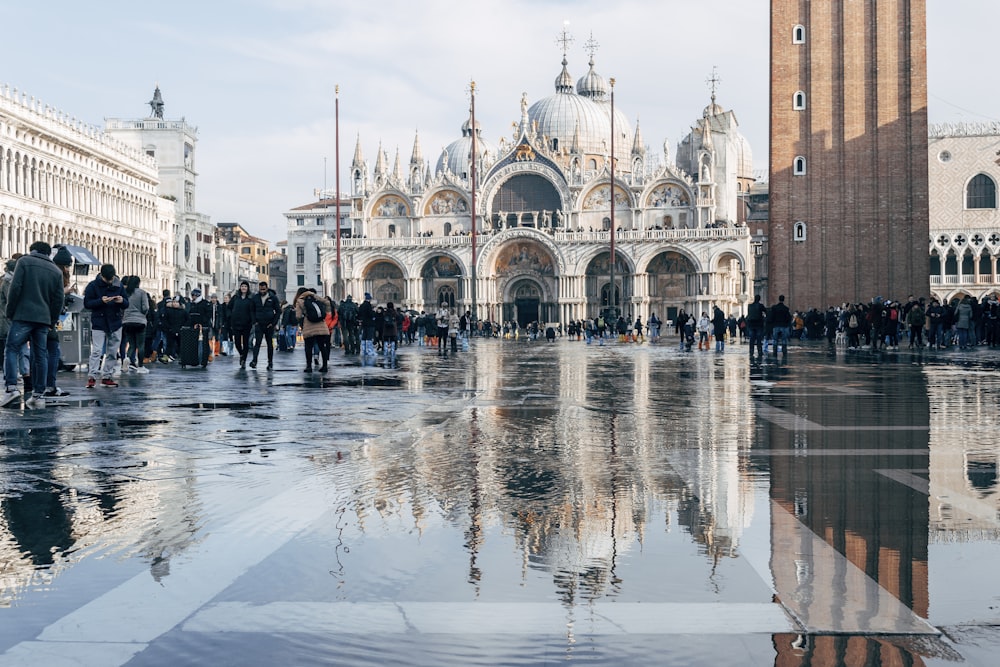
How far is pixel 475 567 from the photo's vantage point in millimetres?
3836

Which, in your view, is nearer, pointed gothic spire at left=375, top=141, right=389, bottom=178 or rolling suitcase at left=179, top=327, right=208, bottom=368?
rolling suitcase at left=179, top=327, right=208, bottom=368

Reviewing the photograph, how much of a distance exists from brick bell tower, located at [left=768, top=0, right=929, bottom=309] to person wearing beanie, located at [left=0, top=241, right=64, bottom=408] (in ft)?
142

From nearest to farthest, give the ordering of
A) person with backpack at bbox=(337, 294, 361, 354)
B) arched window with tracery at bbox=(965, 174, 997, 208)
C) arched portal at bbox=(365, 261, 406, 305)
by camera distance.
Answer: person with backpack at bbox=(337, 294, 361, 354)
arched window with tracery at bbox=(965, 174, 997, 208)
arched portal at bbox=(365, 261, 406, 305)

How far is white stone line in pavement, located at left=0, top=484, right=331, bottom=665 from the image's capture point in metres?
2.96

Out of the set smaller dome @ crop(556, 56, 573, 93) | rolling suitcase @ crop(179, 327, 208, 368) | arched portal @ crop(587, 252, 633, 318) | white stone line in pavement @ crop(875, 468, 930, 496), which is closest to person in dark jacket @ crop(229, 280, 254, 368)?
rolling suitcase @ crop(179, 327, 208, 368)

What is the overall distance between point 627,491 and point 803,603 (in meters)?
2.16

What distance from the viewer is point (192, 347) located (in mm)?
18500

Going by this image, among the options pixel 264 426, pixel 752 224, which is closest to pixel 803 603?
pixel 264 426

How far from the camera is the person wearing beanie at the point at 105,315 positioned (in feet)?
45.1

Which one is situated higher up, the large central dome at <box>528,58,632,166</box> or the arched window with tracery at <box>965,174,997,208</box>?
the large central dome at <box>528,58,632,166</box>

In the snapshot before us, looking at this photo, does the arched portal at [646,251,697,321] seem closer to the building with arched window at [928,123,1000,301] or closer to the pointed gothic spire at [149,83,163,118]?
the building with arched window at [928,123,1000,301]

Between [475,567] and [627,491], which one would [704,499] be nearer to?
[627,491]

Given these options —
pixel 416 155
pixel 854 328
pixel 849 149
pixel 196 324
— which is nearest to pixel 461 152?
pixel 416 155

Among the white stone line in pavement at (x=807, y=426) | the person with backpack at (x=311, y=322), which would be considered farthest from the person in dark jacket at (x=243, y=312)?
the white stone line in pavement at (x=807, y=426)
